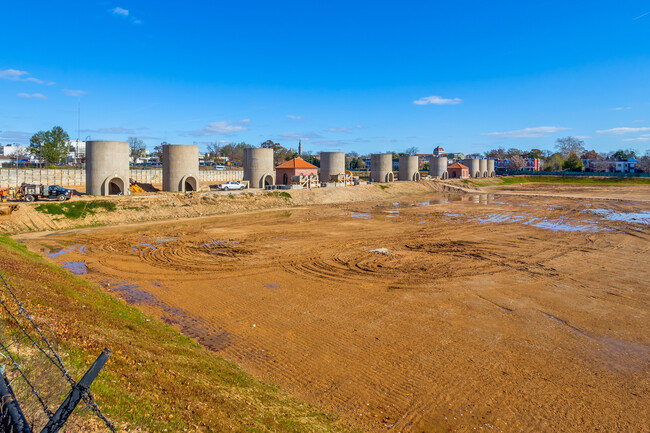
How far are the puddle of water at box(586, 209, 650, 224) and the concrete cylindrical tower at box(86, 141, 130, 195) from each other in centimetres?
4471

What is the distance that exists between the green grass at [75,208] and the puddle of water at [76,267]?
42.5 feet

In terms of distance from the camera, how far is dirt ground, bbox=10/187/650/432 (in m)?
9.63

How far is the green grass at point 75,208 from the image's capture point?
3215cm

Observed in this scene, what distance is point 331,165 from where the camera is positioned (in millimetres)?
67188

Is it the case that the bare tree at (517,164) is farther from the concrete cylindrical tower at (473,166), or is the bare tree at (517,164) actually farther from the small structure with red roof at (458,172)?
the small structure with red roof at (458,172)

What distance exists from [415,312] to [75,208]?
2894 cm

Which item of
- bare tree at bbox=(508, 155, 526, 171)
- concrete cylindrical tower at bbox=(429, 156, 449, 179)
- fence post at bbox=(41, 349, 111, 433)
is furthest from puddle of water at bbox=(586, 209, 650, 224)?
bare tree at bbox=(508, 155, 526, 171)

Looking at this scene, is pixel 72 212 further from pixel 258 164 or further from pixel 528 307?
pixel 528 307

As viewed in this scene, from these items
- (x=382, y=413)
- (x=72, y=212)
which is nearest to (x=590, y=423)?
(x=382, y=413)

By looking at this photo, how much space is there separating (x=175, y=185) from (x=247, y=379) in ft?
127

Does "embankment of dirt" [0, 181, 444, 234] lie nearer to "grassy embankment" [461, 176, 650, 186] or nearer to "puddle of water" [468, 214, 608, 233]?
"puddle of water" [468, 214, 608, 233]

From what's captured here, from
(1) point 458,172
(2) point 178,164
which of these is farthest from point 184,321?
(1) point 458,172

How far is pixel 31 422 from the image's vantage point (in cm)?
520

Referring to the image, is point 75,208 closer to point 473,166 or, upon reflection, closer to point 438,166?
point 438,166
